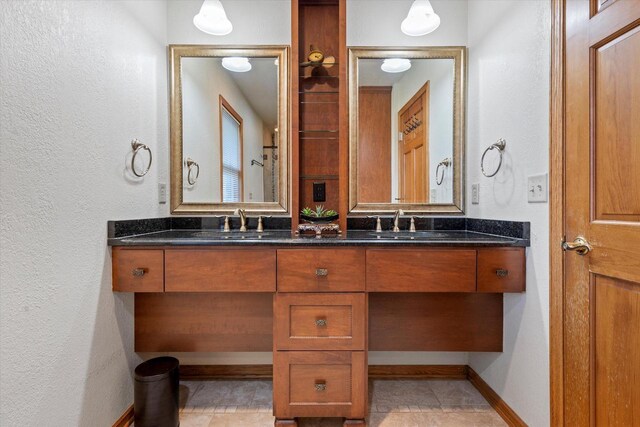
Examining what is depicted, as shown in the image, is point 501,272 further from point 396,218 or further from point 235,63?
point 235,63

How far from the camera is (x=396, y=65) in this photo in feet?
6.26

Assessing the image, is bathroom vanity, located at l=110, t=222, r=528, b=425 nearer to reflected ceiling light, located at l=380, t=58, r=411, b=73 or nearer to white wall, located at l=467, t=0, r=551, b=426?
white wall, located at l=467, t=0, r=551, b=426

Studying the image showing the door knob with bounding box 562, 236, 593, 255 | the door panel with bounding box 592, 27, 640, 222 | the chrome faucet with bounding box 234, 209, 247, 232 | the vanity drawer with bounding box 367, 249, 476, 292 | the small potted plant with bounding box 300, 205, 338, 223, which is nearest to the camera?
the door panel with bounding box 592, 27, 640, 222

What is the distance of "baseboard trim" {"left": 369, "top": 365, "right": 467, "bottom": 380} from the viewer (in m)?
1.92

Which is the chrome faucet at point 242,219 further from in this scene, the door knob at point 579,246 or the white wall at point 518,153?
the door knob at point 579,246

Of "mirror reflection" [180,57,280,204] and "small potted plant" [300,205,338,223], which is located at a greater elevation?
"mirror reflection" [180,57,280,204]

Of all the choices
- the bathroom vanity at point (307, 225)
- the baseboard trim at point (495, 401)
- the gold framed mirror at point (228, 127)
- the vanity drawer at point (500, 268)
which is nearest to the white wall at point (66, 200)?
the bathroom vanity at point (307, 225)

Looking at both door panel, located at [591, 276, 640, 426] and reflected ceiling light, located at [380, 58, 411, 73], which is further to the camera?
reflected ceiling light, located at [380, 58, 411, 73]

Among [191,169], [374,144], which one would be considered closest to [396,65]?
[374,144]

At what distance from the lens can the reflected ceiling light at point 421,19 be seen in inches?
69.7

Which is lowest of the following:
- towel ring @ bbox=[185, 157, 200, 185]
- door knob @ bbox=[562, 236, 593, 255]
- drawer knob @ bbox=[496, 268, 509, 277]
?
drawer knob @ bbox=[496, 268, 509, 277]

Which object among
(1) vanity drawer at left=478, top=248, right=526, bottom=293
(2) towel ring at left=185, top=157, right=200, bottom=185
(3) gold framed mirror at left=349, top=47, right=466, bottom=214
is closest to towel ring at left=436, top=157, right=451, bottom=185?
(3) gold framed mirror at left=349, top=47, right=466, bottom=214

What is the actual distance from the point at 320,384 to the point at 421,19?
2.00 metres

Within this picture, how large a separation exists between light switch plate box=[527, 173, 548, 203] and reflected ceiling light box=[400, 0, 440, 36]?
41.8 inches
